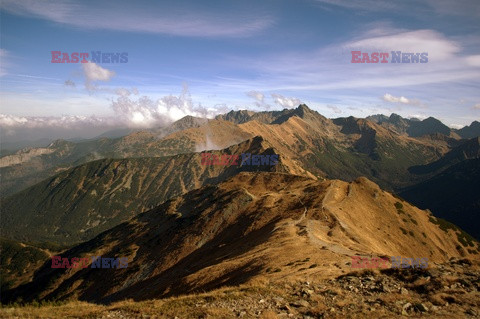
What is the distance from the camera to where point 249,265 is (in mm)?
51750

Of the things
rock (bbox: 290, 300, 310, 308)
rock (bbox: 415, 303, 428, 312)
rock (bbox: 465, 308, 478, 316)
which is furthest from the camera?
rock (bbox: 290, 300, 310, 308)

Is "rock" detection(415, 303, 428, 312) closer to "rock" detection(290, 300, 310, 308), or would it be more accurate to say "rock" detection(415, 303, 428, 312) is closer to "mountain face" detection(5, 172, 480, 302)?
"rock" detection(290, 300, 310, 308)

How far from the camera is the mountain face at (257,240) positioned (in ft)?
185

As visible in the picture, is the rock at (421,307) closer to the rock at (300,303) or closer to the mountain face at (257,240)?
the rock at (300,303)

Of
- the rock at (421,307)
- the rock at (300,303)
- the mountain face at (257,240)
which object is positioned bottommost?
the mountain face at (257,240)

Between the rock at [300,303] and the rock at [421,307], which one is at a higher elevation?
the rock at [421,307]

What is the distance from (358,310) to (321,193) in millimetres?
97035

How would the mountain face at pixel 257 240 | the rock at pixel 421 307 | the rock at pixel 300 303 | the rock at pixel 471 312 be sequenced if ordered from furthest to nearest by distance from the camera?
the mountain face at pixel 257 240
the rock at pixel 300 303
the rock at pixel 421 307
the rock at pixel 471 312

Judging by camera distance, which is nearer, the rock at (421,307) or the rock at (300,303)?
the rock at (421,307)

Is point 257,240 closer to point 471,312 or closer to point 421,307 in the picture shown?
point 421,307

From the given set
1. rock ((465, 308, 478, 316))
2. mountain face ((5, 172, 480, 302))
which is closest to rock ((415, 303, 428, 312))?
rock ((465, 308, 478, 316))

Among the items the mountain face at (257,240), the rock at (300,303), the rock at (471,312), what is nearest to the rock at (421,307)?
the rock at (471,312)

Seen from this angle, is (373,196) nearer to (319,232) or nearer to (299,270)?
(319,232)

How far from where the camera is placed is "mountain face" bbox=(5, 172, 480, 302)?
5644 cm
